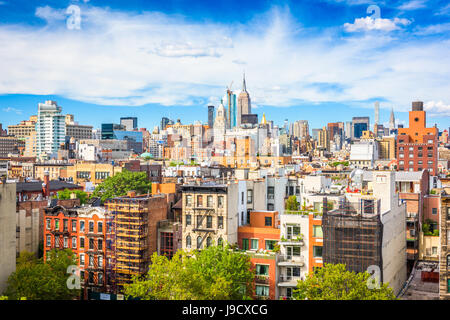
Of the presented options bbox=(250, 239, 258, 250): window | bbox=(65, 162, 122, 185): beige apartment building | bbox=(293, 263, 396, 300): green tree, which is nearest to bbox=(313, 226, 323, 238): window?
bbox=(293, 263, 396, 300): green tree

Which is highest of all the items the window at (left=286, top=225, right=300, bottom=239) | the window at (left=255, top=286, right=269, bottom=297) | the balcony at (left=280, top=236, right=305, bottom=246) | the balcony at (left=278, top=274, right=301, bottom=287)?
the window at (left=286, top=225, right=300, bottom=239)

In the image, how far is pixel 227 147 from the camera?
159 metres

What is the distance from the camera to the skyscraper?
89.7 m

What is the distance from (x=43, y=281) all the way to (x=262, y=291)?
11001 millimetres

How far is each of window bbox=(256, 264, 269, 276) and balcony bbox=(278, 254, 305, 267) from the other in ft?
2.32

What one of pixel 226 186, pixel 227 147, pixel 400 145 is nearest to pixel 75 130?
pixel 227 147

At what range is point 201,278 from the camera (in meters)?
19.9

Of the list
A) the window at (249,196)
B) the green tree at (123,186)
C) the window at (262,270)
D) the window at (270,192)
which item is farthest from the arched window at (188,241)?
the green tree at (123,186)

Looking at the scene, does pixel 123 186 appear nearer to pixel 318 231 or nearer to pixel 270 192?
pixel 270 192

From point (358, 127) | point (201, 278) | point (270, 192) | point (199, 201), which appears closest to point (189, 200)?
point (199, 201)

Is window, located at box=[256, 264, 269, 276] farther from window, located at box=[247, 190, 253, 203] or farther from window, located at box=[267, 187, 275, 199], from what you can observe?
window, located at box=[267, 187, 275, 199]

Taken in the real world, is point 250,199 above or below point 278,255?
above
